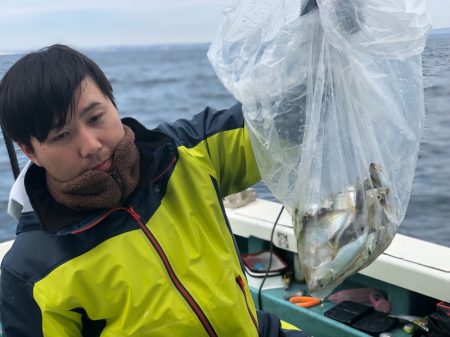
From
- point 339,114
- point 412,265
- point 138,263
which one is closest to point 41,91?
point 138,263

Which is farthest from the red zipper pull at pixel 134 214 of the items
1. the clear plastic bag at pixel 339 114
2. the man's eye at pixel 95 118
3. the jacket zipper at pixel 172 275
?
the clear plastic bag at pixel 339 114

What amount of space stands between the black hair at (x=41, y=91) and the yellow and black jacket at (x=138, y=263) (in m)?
0.15

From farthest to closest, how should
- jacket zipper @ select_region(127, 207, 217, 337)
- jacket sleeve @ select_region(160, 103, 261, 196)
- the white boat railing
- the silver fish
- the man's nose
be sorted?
the white boat railing
jacket sleeve @ select_region(160, 103, 261, 196)
jacket zipper @ select_region(127, 207, 217, 337)
the man's nose
the silver fish

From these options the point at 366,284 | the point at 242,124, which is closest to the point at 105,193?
the point at 242,124

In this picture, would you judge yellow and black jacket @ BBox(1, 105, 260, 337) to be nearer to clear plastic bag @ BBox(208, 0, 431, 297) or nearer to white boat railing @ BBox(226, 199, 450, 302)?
clear plastic bag @ BBox(208, 0, 431, 297)

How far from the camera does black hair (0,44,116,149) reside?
1516 mm

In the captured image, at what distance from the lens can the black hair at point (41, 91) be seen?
4.97 feet

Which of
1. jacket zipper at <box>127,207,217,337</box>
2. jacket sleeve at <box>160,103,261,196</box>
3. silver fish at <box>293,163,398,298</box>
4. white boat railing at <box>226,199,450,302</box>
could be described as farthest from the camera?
white boat railing at <box>226,199,450,302</box>

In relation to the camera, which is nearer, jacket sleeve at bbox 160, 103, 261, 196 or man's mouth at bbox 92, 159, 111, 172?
man's mouth at bbox 92, 159, 111, 172

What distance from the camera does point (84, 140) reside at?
1509 mm

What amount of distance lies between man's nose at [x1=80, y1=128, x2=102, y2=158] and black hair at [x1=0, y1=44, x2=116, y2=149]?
0.06 meters

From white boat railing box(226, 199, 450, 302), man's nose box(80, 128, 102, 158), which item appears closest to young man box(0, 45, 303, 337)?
man's nose box(80, 128, 102, 158)

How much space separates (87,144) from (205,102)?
1434 centimetres

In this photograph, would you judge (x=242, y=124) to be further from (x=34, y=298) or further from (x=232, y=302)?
(x=34, y=298)
